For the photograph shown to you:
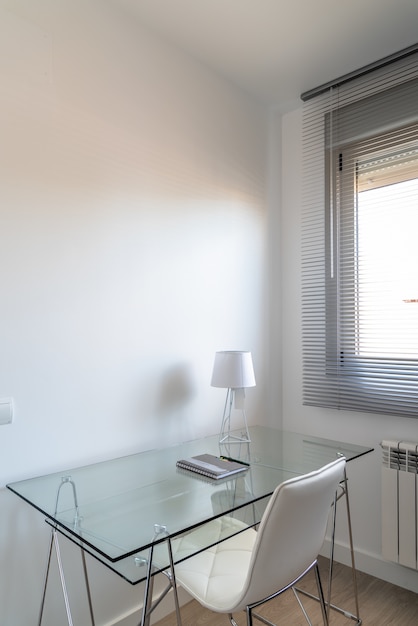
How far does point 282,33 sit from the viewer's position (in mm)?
2195

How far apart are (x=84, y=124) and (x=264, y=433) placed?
1.74 meters

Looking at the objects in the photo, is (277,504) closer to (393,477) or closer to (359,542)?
(393,477)

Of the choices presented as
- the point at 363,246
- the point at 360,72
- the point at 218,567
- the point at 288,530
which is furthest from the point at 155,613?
the point at 360,72

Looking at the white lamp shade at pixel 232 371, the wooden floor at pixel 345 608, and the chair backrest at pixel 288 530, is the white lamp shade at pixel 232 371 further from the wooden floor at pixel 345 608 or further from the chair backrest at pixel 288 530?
the wooden floor at pixel 345 608

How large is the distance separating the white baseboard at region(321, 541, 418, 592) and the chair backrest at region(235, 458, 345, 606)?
119 centimetres

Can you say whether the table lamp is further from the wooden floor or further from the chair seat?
the wooden floor

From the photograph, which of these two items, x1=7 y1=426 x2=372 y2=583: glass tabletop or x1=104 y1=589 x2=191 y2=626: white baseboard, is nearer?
x1=7 y1=426 x2=372 y2=583: glass tabletop

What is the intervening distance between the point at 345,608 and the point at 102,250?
2.04 m

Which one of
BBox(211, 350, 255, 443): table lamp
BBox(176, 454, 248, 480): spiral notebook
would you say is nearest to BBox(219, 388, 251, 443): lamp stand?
BBox(211, 350, 255, 443): table lamp

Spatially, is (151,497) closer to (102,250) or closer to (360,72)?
(102,250)

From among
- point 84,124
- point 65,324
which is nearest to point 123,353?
point 65,324

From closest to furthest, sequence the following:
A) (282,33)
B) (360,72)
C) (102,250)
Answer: (102,250)
(282,33)
(360,72)

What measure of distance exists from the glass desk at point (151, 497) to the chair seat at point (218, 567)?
37 mm

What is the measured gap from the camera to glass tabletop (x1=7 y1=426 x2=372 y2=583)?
4.15ft
